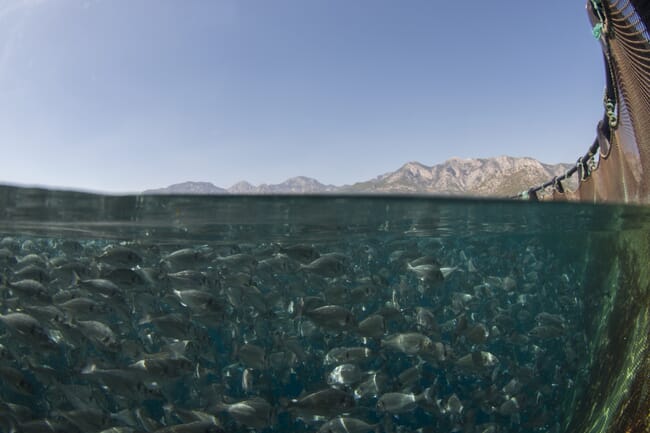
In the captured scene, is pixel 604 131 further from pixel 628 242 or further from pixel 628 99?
pixel 628 242

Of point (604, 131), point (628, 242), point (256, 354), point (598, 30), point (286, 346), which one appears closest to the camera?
point (256, 354)

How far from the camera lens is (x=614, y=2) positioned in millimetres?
5953

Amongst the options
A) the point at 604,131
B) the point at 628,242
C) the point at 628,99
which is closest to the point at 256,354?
the point at 628,99

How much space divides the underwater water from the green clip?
4399mm

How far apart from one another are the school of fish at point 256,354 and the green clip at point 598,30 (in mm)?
4594

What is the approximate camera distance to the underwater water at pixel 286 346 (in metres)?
4.91

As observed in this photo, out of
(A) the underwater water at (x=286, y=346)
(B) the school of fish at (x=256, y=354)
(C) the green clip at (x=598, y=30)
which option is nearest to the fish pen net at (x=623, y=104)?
(C) the green clip at (x=598, y=30)

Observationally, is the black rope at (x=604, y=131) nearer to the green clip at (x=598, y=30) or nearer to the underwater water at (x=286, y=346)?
the green clip at (x=598, y=30)

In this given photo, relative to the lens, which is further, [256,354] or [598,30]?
[598,30]

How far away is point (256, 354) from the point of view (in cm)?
532

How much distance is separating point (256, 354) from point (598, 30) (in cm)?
726

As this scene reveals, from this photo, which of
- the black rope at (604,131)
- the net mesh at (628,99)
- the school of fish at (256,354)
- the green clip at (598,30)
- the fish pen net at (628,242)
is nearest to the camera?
the school of fish at (256,354)

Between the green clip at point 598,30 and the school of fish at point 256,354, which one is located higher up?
the green clip at point 598,30

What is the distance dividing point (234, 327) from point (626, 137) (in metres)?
7.38
